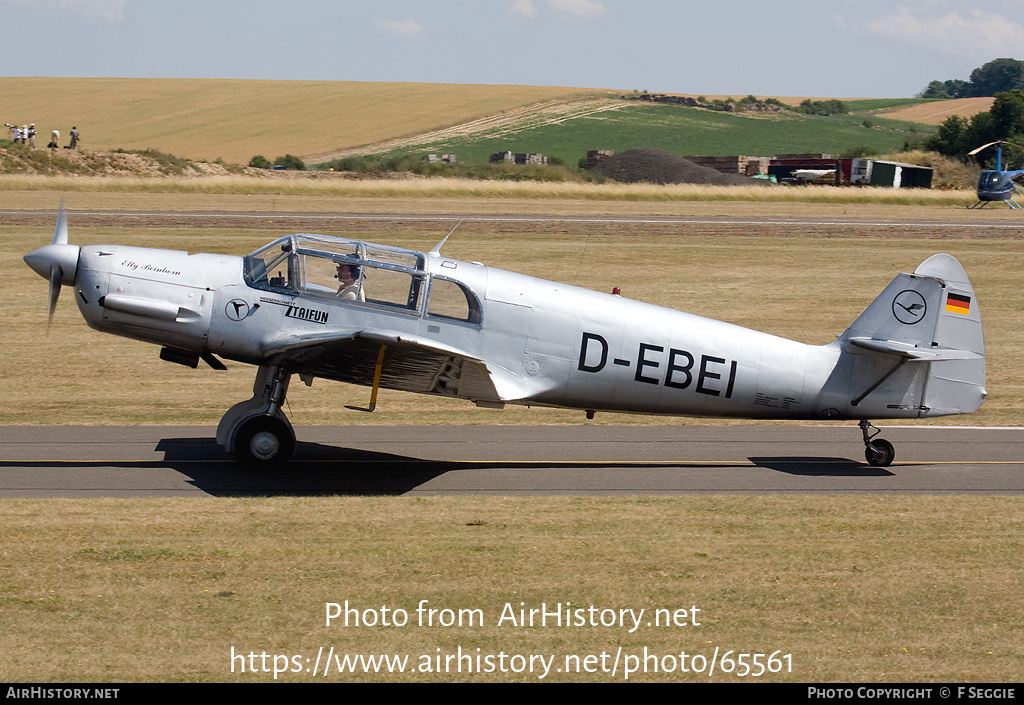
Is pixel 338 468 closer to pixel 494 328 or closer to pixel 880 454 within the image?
pixel 494 328

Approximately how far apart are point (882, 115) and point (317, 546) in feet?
486

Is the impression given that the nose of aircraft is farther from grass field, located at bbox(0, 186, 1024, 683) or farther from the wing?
grass field, located at bbox(0, 186, 1024, 683)

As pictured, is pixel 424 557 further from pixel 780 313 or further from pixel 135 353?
pixel 780 313

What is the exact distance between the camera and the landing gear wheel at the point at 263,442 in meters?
10.8

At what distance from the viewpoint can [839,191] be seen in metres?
50.2

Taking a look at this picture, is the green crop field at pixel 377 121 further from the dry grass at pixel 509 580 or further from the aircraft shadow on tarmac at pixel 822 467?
the dry grass at pixel 509 580

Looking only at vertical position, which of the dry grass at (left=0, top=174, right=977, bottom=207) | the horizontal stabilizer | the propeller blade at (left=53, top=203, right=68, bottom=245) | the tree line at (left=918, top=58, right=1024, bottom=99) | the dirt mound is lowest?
the horizontal stabilizer

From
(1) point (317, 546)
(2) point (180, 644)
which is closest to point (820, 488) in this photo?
(1) point (317, 546)

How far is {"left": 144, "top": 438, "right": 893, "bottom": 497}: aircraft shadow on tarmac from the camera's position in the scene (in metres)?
10.2

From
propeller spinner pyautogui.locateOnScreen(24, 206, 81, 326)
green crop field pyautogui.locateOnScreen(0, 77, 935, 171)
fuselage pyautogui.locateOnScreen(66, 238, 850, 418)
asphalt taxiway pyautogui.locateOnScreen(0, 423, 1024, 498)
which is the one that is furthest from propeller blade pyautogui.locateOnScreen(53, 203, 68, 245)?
green crop field pyautogui.locateOnScreen(0, 77, 935, 171)

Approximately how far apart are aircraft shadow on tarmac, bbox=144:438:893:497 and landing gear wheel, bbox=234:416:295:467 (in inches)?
5.5

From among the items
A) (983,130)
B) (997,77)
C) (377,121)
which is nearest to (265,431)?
(983,130)

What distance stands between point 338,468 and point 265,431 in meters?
0.96

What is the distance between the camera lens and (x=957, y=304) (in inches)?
453
